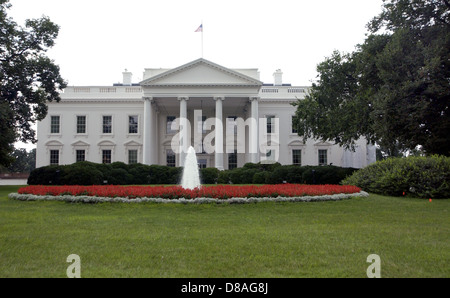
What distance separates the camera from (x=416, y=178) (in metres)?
14.2

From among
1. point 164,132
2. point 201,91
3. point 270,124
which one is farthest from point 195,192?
point 164,132

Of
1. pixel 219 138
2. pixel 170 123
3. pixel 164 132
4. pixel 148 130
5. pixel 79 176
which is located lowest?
pixel 79 176

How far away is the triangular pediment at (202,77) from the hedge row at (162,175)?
32.9 ft

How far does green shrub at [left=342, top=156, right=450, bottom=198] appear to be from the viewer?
13703mm

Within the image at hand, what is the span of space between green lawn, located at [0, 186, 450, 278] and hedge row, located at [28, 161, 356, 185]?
12.2m

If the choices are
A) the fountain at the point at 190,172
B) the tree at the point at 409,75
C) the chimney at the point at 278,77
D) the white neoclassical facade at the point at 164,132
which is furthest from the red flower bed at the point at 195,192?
the chimney at the point at 278,77

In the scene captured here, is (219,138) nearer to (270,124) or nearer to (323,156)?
(270,124)

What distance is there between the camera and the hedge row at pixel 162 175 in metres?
23.0

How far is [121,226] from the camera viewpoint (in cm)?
817

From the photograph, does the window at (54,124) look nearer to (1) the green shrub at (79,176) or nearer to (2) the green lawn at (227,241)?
(1) the green shrub at (79,176)

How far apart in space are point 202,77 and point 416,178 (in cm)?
2608

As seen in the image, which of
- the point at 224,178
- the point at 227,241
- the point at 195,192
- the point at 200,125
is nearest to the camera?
the point at 227,241
